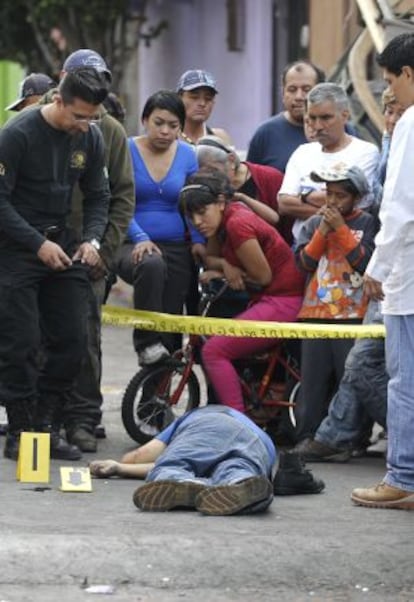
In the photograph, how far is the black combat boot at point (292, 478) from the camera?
8680 millimetres

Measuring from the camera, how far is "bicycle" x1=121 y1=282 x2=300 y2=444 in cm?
1030

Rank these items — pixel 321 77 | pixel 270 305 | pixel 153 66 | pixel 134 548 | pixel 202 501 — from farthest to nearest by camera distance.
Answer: pixel 153 66 < pixel 321 77 < pixel 270 305 < pixel 202 501 < pixel 134 548

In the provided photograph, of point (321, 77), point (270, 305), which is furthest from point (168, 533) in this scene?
point (321, 77)

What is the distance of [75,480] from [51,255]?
46.0 inches

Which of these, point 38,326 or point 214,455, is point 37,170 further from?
point 214,455

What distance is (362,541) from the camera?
25.4 feet

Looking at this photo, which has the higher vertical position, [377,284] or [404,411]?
[377,284]

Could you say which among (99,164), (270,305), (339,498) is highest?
(99,164)

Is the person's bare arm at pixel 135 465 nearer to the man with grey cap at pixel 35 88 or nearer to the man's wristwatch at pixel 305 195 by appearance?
the man's wristwatch at pixel 305 195

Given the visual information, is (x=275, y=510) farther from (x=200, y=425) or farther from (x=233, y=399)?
(x=233, y=399)

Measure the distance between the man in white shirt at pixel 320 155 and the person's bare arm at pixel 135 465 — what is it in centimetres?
193

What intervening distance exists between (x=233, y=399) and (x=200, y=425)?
1.57 metres

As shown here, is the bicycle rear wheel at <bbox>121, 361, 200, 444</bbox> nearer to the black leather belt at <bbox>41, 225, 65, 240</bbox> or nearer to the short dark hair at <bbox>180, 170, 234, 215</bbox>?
the short dark hair at <bbox>180, 170, 234, 215</bbox>

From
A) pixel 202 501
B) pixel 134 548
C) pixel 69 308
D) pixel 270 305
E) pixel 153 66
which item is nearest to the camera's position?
pixel 134 548
